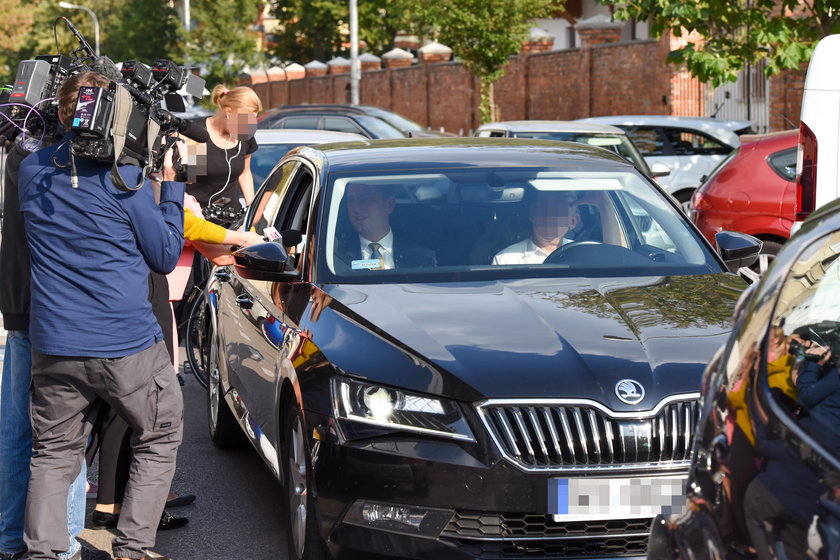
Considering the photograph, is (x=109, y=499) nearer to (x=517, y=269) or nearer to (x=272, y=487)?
(x=272, y=487)

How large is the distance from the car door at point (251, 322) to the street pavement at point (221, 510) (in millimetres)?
433

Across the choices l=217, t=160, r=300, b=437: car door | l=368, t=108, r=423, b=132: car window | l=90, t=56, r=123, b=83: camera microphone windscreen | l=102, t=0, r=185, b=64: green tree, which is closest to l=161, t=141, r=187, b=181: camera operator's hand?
l=90, t=56, r=123, b=83: camera microphone windscreen

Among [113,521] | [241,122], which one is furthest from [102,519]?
[241,122]

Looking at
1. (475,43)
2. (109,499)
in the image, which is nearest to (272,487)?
(109,499)

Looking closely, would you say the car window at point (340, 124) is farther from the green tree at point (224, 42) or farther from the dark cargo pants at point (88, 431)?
the green tree at point (224, 42)

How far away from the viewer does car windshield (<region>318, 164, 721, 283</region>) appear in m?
5.54

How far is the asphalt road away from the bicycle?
597 mm

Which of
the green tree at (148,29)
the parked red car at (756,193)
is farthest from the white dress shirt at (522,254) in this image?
the green tree at (148,29)

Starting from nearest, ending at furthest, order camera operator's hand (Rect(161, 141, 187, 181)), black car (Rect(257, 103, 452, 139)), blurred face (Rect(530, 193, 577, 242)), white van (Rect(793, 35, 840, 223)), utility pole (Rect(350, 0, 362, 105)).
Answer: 1. camera operator's hand (Rect(161, 141, 187, 181))
2. blurred face (Rect(530, 193, 577, 242))
3. white van (Rect(793, 35, 840, 223))
4. black car (Rect(257, 103, 452, 139))
5. utility pole (Rect(350, 0, 362, 105))

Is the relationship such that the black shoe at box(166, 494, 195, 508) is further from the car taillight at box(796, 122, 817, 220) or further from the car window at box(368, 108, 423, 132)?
the car window at box(368, 108, 423, 132)

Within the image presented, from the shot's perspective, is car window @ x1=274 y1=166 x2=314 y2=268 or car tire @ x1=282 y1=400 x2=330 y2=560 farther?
car window @ x1=274 y1=166 x2=314 y2=268

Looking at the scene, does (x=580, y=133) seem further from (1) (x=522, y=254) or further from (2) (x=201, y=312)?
(1) (x=522, y=254)

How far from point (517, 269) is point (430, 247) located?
37 cm

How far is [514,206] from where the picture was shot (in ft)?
19.1
